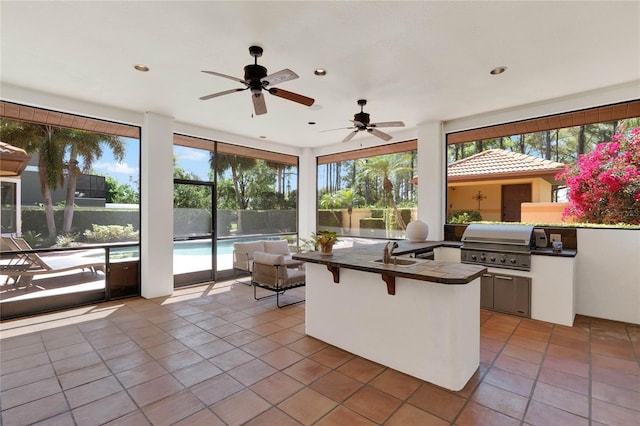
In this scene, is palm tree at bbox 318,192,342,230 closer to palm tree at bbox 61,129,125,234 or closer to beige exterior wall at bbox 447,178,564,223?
beige exterior wall at bbox 447,178,564,223

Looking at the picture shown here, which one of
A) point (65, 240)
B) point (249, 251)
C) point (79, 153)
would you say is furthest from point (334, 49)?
point (65, 240)

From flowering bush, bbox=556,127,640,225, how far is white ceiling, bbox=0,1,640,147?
2.60 ft

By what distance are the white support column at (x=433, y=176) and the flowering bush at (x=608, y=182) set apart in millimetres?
1624

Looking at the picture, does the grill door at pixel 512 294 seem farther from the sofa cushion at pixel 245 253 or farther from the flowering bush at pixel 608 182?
the sofa cushion at pixel 245 253

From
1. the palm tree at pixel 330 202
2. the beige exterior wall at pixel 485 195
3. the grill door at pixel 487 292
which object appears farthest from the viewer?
the palm tree at pixel 330 202

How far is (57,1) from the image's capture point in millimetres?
2248

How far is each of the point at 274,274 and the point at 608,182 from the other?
176 inches

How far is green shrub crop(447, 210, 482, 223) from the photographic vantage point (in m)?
5.11

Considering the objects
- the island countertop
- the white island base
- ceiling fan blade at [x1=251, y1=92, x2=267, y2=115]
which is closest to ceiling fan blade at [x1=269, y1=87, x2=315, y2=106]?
ceiling fan blade at [x1=251, y1=92, x2=267, y2=115]

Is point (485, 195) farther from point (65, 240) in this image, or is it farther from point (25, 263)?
point (25, 263)

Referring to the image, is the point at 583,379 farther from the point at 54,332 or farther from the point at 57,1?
the point at 54,332

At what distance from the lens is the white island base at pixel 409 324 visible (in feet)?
7.79

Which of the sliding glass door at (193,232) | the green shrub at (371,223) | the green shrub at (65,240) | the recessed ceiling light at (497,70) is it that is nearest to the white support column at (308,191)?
the green shrub at (371,223)

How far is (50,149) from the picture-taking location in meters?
4.25
